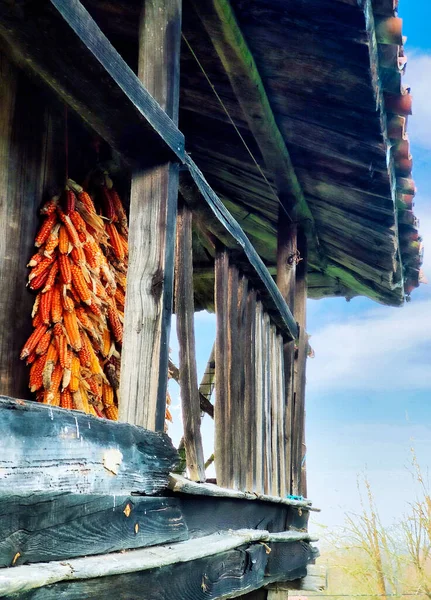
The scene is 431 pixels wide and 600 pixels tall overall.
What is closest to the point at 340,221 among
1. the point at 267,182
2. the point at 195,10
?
the point at 267,182

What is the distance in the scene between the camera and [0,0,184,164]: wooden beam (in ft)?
6.03

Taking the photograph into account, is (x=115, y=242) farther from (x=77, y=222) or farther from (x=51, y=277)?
(x=51, y=277)

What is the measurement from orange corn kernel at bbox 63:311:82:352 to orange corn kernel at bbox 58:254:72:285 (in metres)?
0.14

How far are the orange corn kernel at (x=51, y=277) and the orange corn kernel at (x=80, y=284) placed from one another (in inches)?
2.8

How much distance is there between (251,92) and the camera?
3611mm

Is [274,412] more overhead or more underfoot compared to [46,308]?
more underfoot

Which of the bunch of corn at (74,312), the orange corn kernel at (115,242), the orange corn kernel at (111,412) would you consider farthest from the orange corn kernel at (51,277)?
the orange corn kernel at (111,412)

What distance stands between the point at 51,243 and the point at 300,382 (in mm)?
2563

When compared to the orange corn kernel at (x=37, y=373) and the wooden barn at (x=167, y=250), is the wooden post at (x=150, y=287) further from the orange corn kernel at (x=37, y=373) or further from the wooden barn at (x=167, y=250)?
the orange corn kernel at (x=37, y=373)

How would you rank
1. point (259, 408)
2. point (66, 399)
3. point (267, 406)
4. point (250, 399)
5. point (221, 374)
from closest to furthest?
1. point (66, 399)
2. point (221, 374)
3. point (250, 399)
4. point (259, 408)
5. point (267, 406)

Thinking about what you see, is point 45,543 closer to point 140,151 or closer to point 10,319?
point 140,151

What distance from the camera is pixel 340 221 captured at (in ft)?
16.4

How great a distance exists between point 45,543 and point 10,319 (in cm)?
154

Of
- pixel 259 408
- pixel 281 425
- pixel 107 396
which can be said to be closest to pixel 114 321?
pixel 107 396
